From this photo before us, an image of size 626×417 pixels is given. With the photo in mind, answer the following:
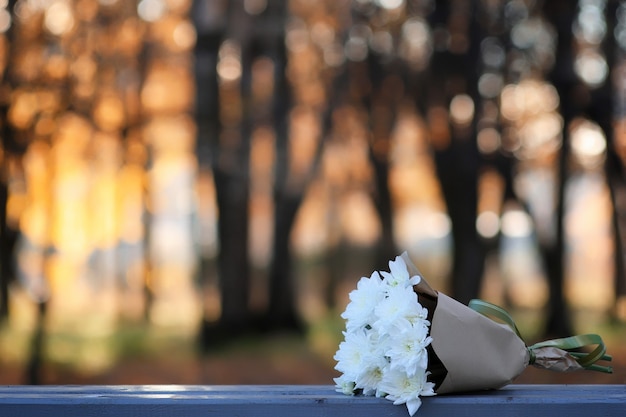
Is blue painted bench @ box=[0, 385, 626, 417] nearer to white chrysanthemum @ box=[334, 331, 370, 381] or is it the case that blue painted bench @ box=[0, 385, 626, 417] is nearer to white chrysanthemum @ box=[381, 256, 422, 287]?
white chrysanthemum @ box=[334, 331, 370, 381]

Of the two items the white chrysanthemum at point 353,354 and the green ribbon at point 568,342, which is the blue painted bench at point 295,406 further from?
the green ribbon at point 568,342

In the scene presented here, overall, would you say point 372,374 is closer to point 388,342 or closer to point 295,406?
point 388,342

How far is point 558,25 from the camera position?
53.0ft

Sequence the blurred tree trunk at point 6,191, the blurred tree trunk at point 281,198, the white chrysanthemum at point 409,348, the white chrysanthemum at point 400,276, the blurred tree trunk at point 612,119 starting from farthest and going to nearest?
the blurred tree trunk at point 281,198, the blurred tree trunk at point 612,119, the blurred tree trunk at point 6,191, the white chrysanthemum at point 400,276, the white chrysanthemum at point 409,348

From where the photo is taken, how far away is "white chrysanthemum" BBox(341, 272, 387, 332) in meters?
2.49

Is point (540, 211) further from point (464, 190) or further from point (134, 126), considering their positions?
Answer: point (134, 126)

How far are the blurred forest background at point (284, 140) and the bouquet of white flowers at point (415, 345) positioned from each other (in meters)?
11.3

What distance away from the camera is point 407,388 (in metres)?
2.33

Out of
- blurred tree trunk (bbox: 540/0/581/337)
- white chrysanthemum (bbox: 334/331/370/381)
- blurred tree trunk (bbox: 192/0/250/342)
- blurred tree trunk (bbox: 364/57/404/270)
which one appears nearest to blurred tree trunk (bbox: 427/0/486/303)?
blurred tree trunk (bbox: 540/0/581/337)

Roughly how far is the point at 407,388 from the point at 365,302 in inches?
10.8

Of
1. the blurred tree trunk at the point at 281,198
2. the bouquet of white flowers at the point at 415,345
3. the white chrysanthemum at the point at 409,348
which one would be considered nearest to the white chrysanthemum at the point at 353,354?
the bouquet of white flowers at the point at 415,345

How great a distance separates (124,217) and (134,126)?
6250 millimetres

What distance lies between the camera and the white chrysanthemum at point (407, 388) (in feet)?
7.59

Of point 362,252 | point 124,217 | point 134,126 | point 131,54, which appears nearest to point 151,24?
point 131,54
